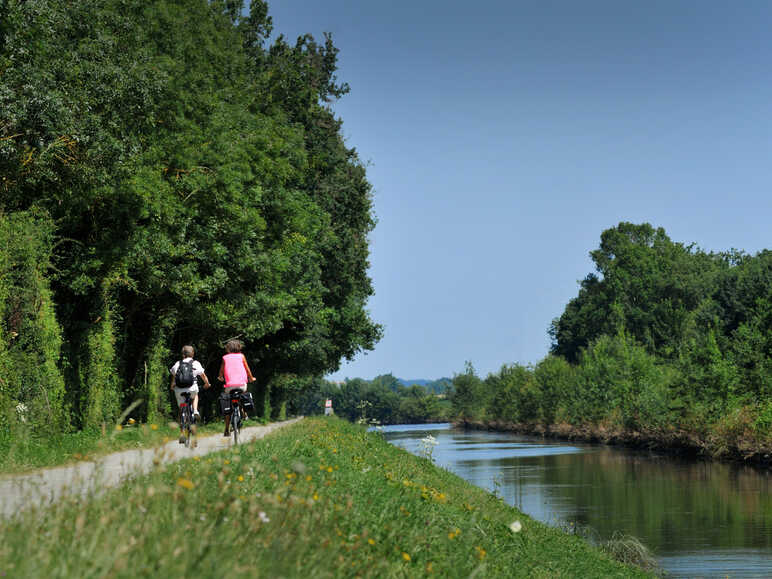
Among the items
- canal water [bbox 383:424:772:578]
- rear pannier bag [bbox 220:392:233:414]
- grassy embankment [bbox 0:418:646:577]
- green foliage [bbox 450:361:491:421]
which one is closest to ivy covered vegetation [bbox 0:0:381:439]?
rear pannier bag [bbox 220:392:233:414]

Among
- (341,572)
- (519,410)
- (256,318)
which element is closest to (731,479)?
(256,318)

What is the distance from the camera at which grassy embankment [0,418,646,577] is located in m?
4.42

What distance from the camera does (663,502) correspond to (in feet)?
89.3

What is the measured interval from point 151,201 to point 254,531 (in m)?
19.1

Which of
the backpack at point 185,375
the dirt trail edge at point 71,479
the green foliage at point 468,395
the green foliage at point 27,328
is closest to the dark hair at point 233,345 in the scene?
the backpack at point 185,375

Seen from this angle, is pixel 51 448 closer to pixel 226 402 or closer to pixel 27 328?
pixel 27 328

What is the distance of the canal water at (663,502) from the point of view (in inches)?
738

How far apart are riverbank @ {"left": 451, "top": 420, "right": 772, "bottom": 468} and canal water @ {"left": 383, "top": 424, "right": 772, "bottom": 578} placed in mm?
1189

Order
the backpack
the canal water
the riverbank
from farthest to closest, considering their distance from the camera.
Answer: the riverbank < the canal water < the backpack

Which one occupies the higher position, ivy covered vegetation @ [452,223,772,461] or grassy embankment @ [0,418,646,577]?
ivy covered vegetation @ [452,223,772,461]

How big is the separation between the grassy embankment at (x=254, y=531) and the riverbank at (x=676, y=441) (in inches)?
1248

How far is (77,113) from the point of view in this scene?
62.4ft

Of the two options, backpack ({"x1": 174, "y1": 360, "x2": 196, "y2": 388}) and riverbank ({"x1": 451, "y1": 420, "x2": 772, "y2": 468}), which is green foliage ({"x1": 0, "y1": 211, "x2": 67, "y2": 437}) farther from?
riverbank ({"x1": 451, "y1": 420, "x2": 772, "y2": 468})

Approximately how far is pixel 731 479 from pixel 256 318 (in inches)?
779
